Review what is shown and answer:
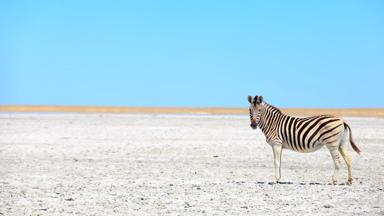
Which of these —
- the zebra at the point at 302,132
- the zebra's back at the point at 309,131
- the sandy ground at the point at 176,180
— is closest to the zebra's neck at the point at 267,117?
the zebra at the point at 302,132

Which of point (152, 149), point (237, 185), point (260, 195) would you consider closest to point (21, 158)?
point (152, 149)

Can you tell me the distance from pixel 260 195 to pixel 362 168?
19.0 feet

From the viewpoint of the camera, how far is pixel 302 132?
13.1 metres

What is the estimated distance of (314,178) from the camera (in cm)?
1445

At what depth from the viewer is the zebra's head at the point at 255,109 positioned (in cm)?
1360

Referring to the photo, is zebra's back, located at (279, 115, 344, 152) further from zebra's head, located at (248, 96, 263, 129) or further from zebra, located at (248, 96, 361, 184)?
zebra's head, located at (248, 96, 263, 129)

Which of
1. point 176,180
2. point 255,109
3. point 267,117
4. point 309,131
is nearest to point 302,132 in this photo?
point 309,131

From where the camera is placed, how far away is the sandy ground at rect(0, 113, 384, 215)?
33.9ft

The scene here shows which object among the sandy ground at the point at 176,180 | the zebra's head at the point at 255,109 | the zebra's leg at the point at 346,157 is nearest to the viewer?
the sandy ground at the point at 176,180

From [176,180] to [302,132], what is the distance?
2660mm

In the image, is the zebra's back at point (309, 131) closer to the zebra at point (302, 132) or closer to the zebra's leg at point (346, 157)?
the zebra at point (302, 132)

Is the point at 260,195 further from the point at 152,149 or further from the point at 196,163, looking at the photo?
the point at 152,149

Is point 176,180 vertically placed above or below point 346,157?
below

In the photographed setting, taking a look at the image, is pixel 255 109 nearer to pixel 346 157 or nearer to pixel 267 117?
pixel 267 117
